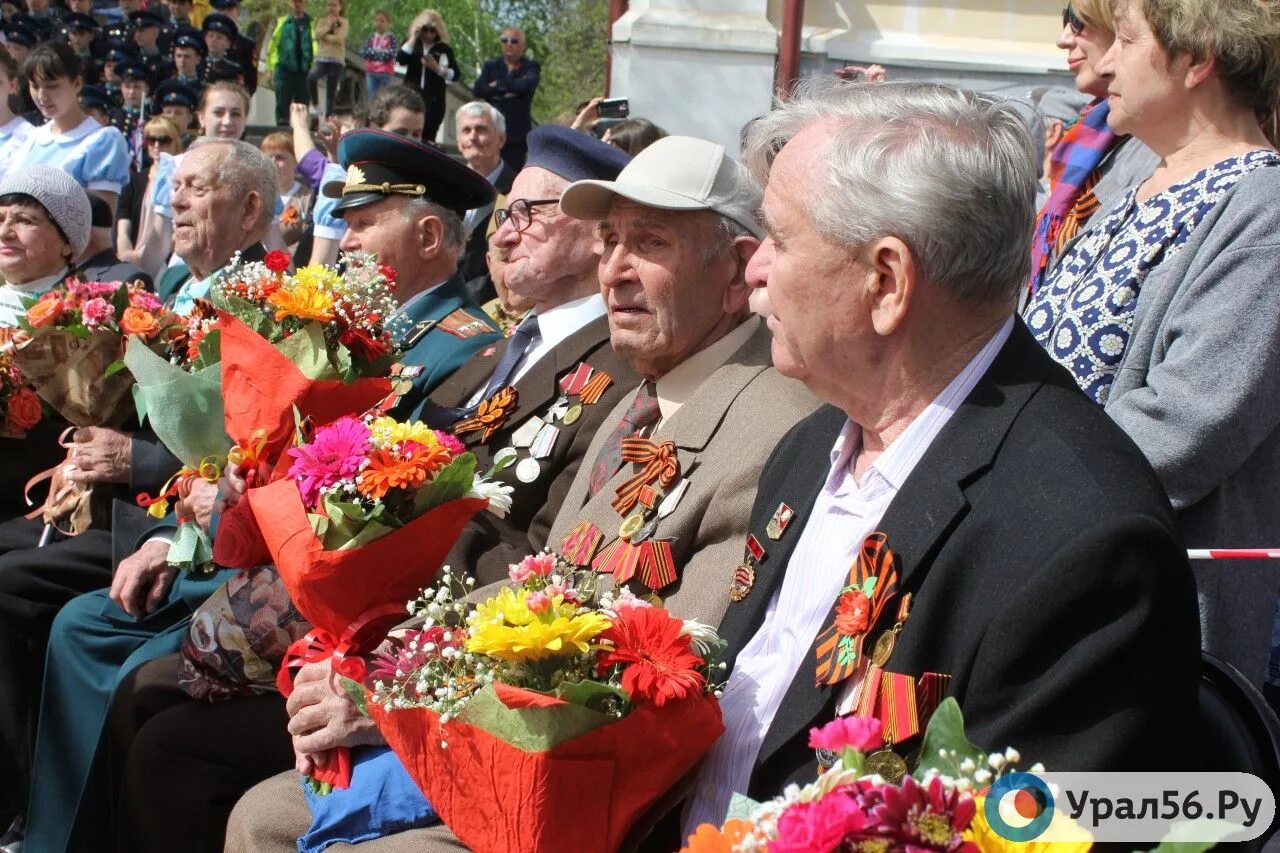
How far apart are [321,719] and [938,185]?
173cm

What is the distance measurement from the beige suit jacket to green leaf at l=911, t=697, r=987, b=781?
1.22 meters

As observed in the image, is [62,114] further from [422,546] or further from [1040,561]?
[1040,561]

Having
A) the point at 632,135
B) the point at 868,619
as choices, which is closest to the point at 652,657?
the point at 868,619

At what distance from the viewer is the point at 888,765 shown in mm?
1986

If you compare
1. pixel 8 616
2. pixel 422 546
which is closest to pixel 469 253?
pixel 8 616

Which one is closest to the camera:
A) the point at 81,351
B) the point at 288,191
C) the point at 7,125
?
the point at 81,351

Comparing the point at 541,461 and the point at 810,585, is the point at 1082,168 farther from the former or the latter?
the point at 810,585

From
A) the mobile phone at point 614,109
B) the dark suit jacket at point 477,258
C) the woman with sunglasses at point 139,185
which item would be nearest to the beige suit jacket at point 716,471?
the dark suit jacket at point 477,258

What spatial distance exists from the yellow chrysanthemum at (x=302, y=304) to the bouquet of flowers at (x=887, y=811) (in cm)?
241

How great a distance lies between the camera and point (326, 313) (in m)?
3.71

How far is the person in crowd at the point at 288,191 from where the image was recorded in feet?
33.7

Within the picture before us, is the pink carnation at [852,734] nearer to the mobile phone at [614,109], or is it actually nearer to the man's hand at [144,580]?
the man's hand at [144,580]

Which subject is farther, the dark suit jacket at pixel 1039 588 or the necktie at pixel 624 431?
the necktie at pixel 624 431

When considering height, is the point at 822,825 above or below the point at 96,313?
above
